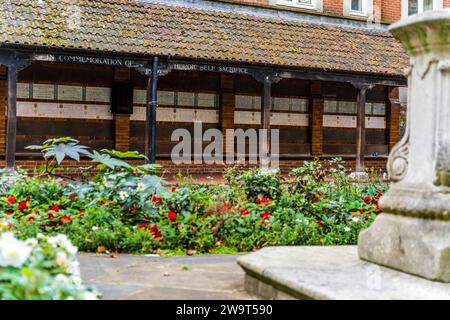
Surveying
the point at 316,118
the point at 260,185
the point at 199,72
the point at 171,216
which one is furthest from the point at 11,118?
the point at 316,118

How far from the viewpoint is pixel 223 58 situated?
13875 mm

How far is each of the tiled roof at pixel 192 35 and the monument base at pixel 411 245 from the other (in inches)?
376

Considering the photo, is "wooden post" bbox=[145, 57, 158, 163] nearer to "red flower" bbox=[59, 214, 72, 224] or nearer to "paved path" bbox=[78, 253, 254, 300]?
"red flower" bbox=[59, 214, 72, 224]

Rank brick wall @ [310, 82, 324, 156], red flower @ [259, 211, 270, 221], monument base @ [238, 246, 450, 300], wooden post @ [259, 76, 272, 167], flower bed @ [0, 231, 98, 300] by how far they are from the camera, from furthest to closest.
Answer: brick wall @ [310, 82, 324, 156] < wooden post @ [259, 76, 272, 167] < red flower @ [259, 211, 270, 221] < monument base @ [238, 246, 450, 300] < flower bed @ [0, 231, 98, 300]

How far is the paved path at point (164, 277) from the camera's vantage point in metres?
3.89

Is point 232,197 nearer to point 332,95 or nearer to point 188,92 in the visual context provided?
point 188,92

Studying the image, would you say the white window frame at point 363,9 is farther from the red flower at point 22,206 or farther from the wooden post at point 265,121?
the red flower at point 22,206

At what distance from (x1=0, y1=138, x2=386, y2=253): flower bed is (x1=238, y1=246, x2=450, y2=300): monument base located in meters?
1.41

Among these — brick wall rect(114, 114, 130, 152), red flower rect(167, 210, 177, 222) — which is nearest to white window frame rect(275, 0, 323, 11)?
brick wall rect(114, 114, 130, 152)

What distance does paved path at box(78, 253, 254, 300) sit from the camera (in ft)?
12.8

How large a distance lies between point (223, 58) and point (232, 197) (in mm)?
7334

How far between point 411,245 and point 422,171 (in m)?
0.48

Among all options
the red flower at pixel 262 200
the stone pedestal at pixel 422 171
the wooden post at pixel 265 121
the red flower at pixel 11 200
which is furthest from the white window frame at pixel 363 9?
the stone pedestal at pixel 422 171

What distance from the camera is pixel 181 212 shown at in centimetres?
627
